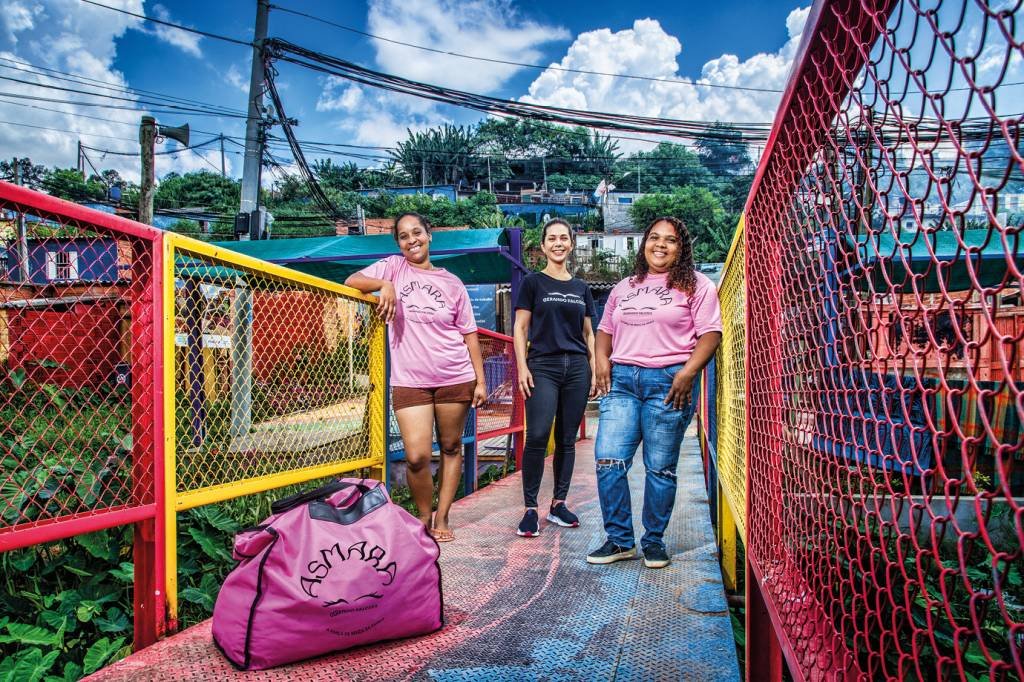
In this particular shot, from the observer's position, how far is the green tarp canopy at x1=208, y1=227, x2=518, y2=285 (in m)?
8.69

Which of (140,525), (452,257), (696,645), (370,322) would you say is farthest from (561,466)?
(452,257)

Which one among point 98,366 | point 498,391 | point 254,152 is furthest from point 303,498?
point 254,152

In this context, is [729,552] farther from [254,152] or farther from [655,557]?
[254,152]

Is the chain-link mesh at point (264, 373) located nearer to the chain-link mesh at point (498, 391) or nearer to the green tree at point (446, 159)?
the chain-link mesh at point (498, 391)

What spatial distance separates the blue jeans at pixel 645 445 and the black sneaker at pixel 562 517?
1.98ft

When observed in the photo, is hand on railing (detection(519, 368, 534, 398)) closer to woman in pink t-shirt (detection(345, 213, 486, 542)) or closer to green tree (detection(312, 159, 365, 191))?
woman in pink t-shirt (detection(345, 213, 486, 542))

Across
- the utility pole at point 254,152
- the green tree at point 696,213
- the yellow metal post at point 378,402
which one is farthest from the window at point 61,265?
the green tree at point 696,213

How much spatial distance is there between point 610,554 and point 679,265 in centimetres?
139

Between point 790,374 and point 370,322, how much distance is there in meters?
2.40

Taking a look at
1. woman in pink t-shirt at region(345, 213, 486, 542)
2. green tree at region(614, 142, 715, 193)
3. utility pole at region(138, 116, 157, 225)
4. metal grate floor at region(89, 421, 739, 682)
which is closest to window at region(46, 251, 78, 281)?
metal grate floor at region(89, 421, 739, 682)

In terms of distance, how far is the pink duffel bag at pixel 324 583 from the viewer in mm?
1837

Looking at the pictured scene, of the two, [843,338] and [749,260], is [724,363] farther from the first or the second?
[843,338]

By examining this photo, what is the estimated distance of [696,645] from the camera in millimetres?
2068

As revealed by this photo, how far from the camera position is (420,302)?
3.31 m
